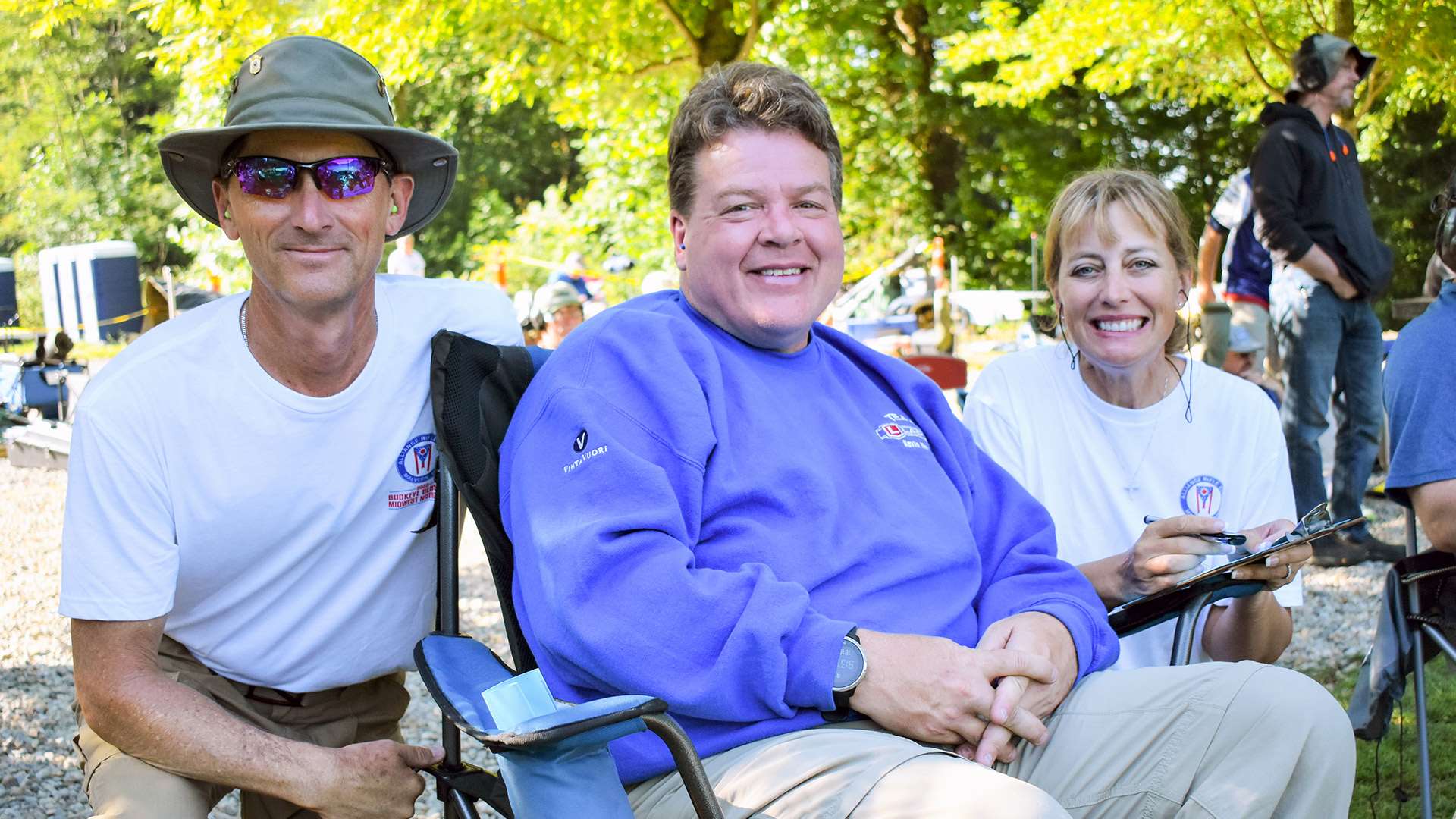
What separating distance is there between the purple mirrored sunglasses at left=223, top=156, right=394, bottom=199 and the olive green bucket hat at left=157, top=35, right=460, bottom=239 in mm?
55

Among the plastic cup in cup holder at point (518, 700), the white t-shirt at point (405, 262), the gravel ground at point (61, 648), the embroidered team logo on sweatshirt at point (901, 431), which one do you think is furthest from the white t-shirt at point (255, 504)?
the white t-shirt at point (405, 262)

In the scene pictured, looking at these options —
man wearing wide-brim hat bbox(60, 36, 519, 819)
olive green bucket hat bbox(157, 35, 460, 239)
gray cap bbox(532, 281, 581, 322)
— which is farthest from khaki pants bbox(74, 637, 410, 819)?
gray cap bbox(532, 281, 581, 322)

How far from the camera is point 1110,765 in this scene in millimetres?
2176

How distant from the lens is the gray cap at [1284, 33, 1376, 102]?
588cm

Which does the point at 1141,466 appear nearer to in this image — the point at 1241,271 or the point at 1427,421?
the point at 1427,421

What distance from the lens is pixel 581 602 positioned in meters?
2.01

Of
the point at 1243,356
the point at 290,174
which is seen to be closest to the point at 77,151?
the point at 1243,356

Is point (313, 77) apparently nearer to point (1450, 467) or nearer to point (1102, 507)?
point (1102, 507)

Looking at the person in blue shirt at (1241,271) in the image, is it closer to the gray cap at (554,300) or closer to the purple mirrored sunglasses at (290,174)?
the gray cap at (554,300)

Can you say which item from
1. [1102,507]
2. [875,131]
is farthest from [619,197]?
[1102,507]

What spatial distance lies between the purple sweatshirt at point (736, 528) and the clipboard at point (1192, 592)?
0.53 feet

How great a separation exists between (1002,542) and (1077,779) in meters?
0.51

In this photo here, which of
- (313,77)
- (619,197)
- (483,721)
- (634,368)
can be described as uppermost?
(619,197)

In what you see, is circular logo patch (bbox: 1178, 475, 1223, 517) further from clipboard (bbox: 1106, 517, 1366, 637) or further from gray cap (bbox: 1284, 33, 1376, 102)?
gray cap (bbox: 1284, 33, 1376, 102)
